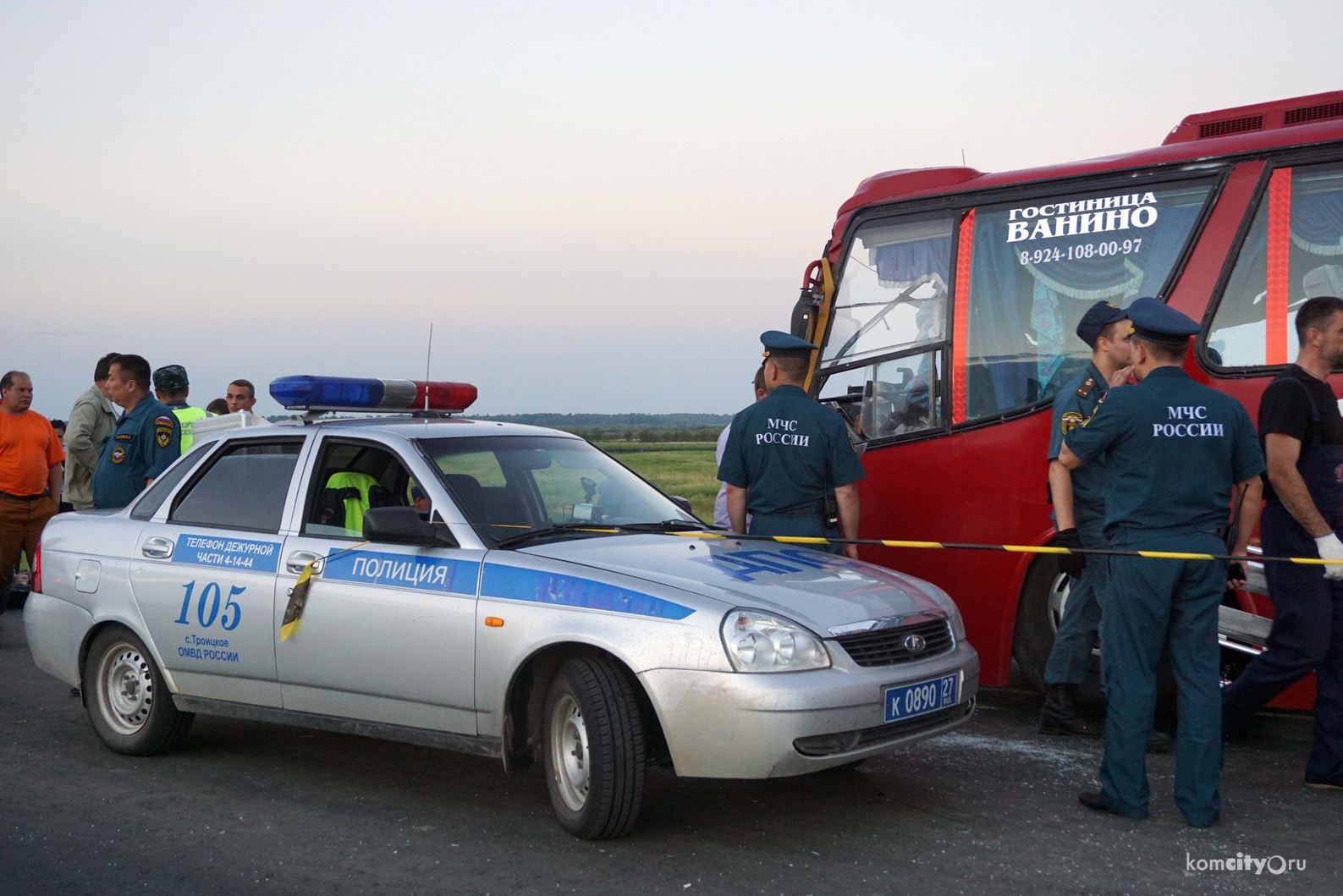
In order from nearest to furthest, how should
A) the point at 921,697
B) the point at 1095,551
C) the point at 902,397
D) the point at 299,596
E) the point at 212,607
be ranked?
the point at 921,697 → the point at 1095,551 → the point at 299,596 → the point at 212,607 → the point at 902,397

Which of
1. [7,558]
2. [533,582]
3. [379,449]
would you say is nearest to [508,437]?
[379,449]

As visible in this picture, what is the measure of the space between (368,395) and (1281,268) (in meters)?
4.41

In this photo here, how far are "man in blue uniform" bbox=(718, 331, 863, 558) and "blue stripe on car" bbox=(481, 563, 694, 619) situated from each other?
171 centimetres

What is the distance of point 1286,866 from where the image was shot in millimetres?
4305

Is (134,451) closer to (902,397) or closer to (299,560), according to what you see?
(299,560)

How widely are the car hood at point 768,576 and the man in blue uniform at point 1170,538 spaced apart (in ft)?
2.47

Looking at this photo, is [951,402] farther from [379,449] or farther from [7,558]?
[7,558]

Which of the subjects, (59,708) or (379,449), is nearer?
(379,449)

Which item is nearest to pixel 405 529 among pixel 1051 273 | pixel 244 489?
pixel 244 489

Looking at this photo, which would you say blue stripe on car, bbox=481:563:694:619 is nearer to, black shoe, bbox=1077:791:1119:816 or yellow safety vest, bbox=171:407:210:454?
black shoe, bbox=1077:791:1119:816

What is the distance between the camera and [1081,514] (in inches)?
243

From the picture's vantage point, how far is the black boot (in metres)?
6.36

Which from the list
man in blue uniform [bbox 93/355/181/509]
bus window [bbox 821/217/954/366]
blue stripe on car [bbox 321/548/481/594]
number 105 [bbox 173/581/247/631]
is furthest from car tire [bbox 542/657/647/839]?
man in blue uniform [bbox 93/355/181/509]

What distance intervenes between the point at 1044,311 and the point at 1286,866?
3331 millimetres
